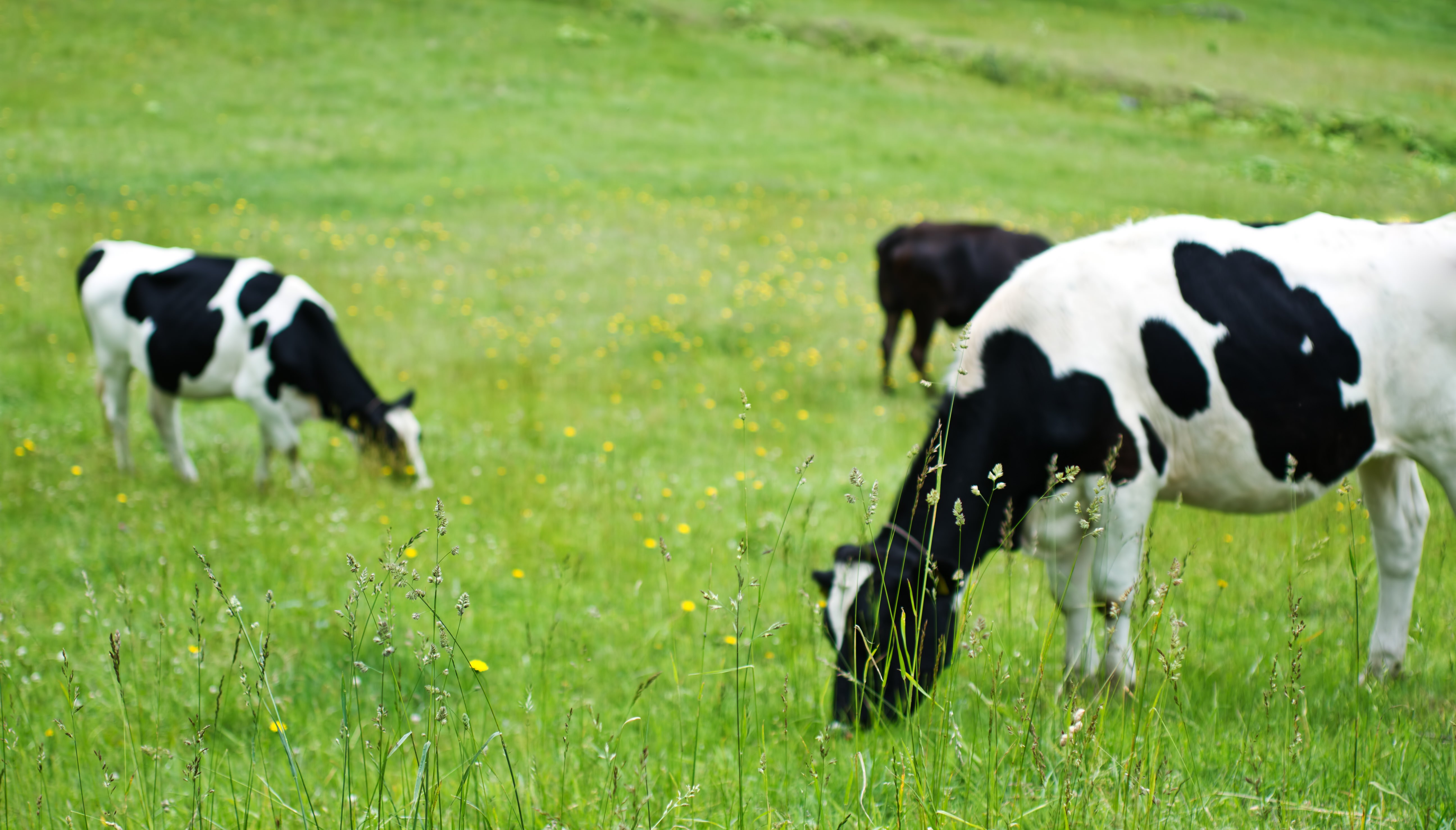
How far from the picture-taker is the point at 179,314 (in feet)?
24.6

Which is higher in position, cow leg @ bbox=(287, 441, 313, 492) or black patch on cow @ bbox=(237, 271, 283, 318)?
black patch on cow @ bbox=(237, 271, 283, 318)

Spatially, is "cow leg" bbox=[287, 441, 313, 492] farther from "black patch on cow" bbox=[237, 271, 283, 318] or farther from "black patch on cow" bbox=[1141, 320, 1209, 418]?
"black patch on cow" bbox=[1141, 320, 1209, 418]

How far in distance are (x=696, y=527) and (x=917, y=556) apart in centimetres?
297

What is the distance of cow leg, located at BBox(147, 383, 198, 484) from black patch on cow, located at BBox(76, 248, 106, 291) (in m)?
1.16

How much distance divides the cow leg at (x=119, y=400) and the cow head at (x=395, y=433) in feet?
6.25

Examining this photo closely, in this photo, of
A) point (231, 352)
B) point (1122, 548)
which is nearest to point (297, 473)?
point (231, 352)

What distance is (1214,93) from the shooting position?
32.1m

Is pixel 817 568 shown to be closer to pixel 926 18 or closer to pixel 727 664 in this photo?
pixel 727 664

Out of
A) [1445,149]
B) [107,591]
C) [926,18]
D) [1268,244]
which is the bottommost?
[107,591]

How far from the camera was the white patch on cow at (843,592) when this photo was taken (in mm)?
3623

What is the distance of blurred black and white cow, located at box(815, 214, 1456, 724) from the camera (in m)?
3.89

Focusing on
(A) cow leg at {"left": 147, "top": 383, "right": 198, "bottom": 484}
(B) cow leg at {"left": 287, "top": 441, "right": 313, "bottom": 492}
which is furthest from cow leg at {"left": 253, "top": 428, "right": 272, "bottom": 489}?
(A) cow leg at {"left": 147, "top": 383, "right": 198, "bottom": 484}

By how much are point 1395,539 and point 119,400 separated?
860 centimetres

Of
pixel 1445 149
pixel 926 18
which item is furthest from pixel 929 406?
pixel 926 18
